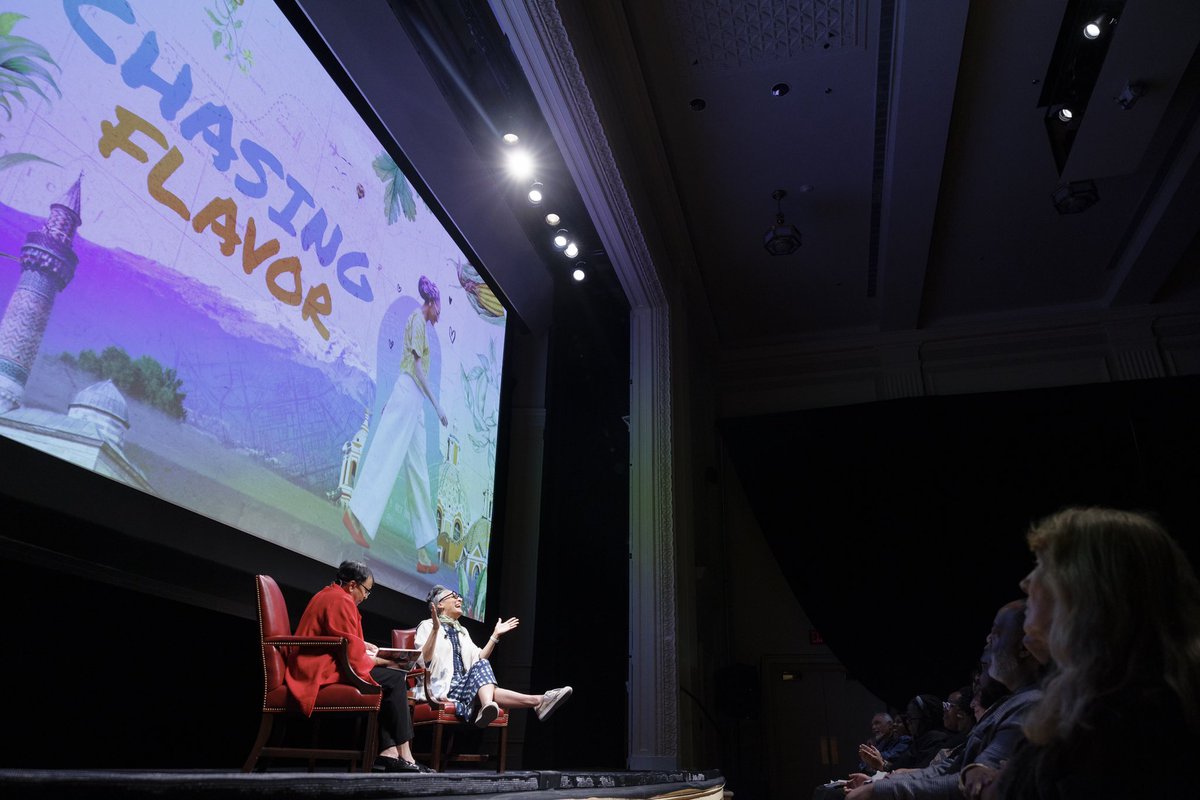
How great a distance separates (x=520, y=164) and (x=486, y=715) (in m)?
Answer: 3.08

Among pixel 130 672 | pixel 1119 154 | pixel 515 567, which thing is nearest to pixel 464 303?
pixel 515 567

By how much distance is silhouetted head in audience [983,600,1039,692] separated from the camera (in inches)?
64.9

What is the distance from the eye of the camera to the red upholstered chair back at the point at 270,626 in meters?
2.65

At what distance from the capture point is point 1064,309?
7.34 metres

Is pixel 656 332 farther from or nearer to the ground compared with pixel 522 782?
farther from the ground

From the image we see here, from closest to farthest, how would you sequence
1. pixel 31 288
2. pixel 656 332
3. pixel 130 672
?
pixel 31 288 < pixel 130 672 < pixel 656 332

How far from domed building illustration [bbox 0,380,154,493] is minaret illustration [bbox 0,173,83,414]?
0.08m

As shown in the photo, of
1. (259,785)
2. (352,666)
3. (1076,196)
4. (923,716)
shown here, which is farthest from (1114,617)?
(1076,196)

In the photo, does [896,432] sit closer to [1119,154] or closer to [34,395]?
[1119,154]

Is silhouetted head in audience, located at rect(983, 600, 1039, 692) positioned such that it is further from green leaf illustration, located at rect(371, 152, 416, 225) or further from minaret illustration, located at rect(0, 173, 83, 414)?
green leaf illustration, located at rect(371, 152, 416, 225)

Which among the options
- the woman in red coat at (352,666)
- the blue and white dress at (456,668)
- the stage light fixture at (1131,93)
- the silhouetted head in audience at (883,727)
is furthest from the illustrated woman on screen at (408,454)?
the stage light fixture at (1131,93)

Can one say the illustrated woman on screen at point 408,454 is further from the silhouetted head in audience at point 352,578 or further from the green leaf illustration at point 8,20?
the green leaf illustration at point 8,20

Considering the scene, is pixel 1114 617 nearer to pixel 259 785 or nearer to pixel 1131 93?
pixel 259 785

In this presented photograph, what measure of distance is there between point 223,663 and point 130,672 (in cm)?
45
